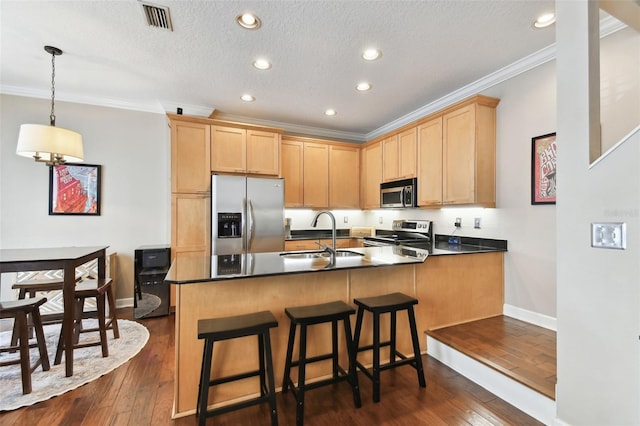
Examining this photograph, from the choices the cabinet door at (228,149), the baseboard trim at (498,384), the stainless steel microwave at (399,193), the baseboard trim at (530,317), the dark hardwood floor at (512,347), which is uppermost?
the cabinet door at (228,149)

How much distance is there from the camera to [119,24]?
2191 mm

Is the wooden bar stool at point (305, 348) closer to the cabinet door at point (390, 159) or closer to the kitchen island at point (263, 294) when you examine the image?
the kitchen island at point (263, 294)

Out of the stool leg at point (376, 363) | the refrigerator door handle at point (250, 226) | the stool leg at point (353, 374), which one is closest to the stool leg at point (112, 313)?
the refrigerator door handle at point (250, 226)

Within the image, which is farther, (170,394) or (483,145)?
(483,145)

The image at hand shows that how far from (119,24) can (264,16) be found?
117 cm

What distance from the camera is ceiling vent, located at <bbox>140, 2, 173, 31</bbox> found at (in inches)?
79.0

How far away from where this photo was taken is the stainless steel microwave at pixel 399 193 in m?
3.74

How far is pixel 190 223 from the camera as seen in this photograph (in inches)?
145

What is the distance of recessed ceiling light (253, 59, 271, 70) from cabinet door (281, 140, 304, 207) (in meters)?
1.63

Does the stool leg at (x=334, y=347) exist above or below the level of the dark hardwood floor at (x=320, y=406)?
above

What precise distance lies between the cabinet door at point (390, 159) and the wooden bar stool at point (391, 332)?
93.7 inches

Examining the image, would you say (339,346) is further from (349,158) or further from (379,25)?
(349,158)

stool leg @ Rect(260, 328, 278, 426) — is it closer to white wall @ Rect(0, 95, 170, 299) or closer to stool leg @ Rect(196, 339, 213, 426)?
stool leg @ Rect(196, 339, 213, 426)

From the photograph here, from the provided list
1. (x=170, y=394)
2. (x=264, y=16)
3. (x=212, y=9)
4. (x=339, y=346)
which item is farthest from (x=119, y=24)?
(x=339, y=346)
